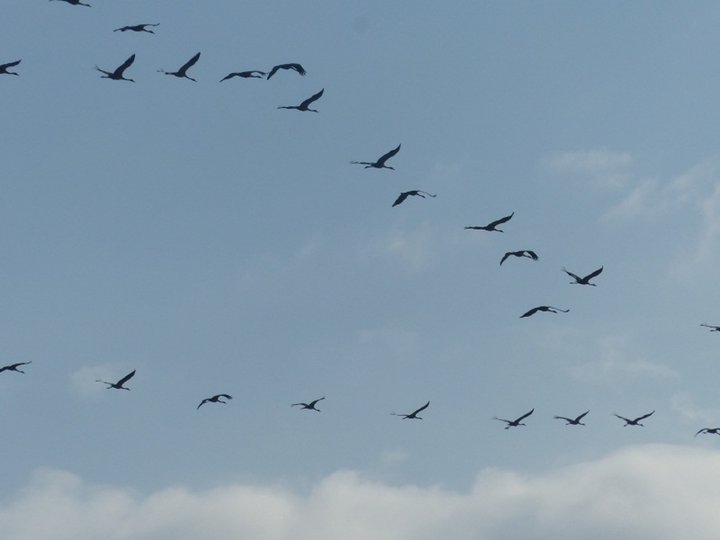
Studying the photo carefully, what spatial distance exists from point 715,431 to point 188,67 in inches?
3110

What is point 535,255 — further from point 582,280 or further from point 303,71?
point 303,71

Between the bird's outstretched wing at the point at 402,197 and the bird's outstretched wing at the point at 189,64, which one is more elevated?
the bird's outstretched wing at the point at 189,64

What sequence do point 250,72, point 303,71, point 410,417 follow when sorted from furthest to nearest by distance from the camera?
point 410,417 → point 250,72 → point 303,71

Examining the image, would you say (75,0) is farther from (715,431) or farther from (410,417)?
(715,431)

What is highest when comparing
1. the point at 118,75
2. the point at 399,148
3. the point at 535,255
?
the point at 118,75

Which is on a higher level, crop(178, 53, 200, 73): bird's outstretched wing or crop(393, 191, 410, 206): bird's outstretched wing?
crop(178, 53, 200, 73): bird's outstretched wing

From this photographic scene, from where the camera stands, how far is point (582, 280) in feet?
487

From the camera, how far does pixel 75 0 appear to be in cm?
13500

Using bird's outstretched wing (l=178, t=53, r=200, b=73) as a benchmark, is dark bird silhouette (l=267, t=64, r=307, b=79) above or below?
below

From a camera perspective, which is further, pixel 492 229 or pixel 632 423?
pixel 632 423

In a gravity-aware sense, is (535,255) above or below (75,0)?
below

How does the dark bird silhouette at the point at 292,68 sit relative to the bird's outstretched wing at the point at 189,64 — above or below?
below

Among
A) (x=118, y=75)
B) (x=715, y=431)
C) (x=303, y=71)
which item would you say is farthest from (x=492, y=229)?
(x=715, y=431)

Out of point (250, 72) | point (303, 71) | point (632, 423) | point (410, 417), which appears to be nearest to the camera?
point (303, 71)
